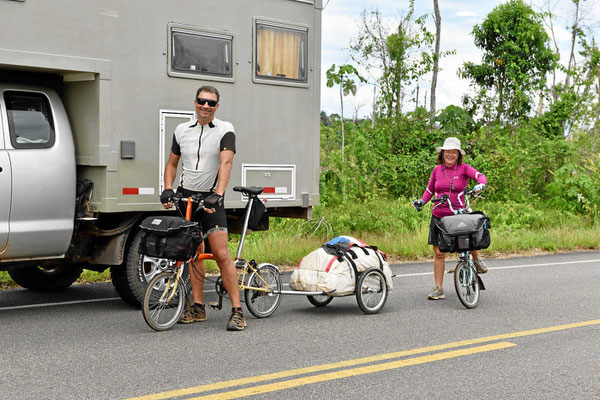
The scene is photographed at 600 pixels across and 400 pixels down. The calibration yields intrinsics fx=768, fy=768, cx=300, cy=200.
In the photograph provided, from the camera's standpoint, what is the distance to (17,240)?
7098 millimetres

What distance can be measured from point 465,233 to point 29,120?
14.9 ft

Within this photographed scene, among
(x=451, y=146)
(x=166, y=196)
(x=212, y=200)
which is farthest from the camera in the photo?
(x=451, y=146)

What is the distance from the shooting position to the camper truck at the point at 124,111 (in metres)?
7.20

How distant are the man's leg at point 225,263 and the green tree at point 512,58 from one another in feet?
60.4

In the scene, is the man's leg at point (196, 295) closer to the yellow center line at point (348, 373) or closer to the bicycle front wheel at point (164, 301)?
the bicycle front wheel at point (164, 301)

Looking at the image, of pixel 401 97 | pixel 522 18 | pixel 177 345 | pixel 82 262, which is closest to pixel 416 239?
pixel 82 262

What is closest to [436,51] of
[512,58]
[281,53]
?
[512,58]

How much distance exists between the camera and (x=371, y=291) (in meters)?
7.91

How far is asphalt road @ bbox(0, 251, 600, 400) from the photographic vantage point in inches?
205

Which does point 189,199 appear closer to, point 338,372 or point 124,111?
point 124,111

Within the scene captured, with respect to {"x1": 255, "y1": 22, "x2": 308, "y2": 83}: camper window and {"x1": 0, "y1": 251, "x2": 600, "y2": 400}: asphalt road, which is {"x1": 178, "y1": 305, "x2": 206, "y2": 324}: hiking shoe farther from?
{"x1": 255, "y1": 22, "x2": 308, "y2": 83}: camper window

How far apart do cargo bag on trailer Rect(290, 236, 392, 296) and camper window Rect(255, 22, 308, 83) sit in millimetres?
2175

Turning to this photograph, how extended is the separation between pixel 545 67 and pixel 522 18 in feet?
5.66

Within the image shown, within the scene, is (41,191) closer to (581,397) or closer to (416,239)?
(581,397)
